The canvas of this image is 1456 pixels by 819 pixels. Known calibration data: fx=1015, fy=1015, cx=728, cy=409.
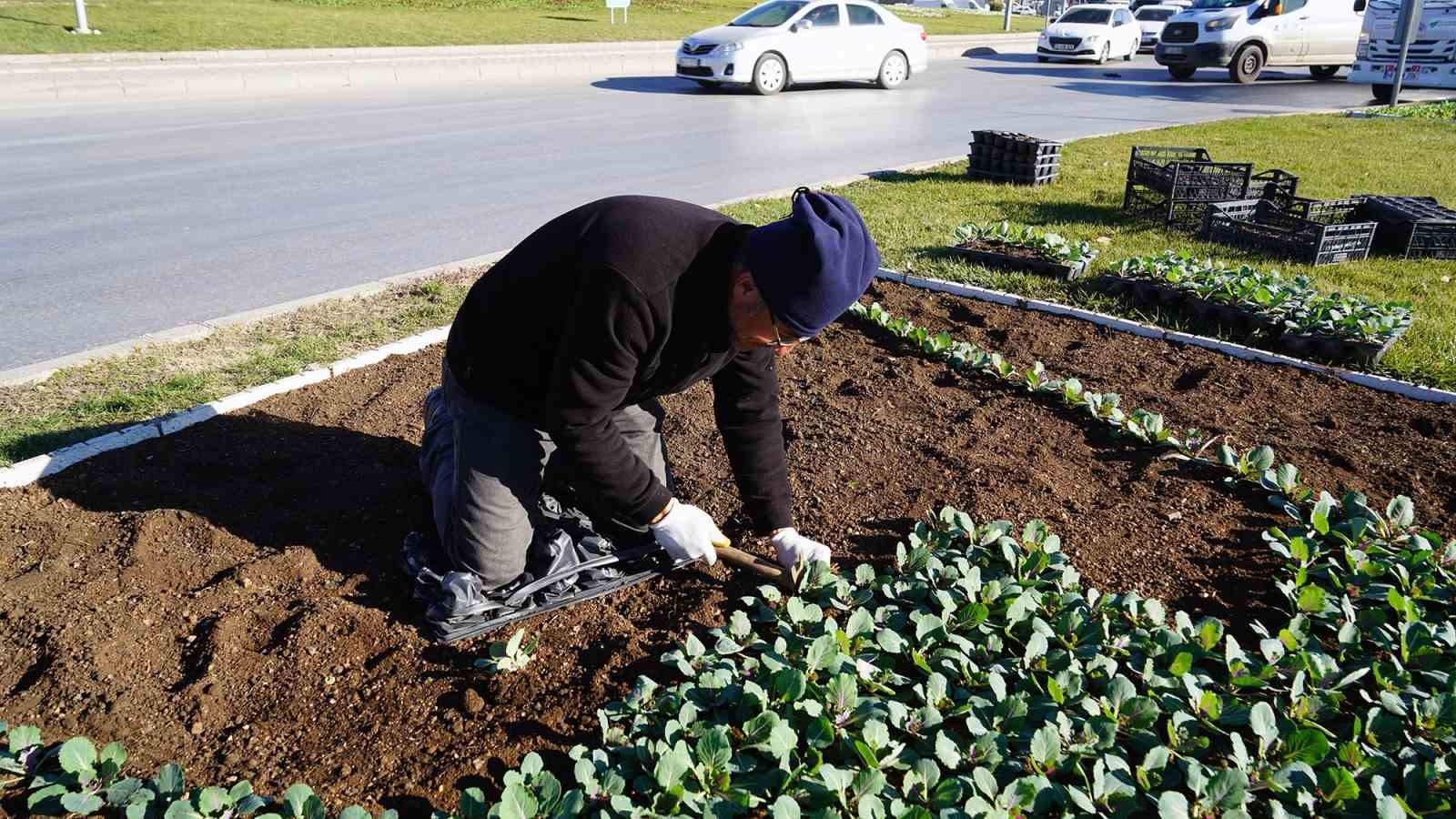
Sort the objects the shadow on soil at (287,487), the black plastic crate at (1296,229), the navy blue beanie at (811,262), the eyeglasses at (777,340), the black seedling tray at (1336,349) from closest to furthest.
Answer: the navy blue beanie at (811,262), the eyeglasses at (777,340), the shadow on soil at (287,487), the black seedling tray at (1336,349), the black plastic crate at (1296,229)

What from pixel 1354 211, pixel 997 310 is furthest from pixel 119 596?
pixel 1354 211

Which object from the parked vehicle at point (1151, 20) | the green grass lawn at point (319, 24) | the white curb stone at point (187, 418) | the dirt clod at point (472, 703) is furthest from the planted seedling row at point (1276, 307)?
the parked vehicle at point (1151, 20)

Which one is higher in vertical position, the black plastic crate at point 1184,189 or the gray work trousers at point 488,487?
the black plastic crate at point 1184,189

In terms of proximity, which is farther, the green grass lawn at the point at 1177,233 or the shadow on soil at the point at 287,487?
the green grass lawn at the point at 1177,233

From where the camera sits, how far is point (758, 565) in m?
3.25

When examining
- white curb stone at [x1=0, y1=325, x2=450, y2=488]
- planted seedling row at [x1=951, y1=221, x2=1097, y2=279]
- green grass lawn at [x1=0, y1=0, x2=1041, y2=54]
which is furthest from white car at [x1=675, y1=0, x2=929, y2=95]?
white curb stone at [x1=0, y1=325, x2=450, y2=488]

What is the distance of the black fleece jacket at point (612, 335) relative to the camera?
2557 mm

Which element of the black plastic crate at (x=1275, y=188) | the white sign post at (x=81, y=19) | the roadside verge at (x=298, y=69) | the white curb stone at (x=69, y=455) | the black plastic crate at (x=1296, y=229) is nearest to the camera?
the white curb stone at (x=69, y=455)

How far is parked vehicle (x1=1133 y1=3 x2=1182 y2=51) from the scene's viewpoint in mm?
30031

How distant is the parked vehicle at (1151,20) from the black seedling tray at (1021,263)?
2687 cm

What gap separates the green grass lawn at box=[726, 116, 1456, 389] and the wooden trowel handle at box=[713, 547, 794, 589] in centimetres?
332

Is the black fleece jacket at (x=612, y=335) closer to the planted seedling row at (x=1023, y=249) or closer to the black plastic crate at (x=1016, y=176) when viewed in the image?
the planted seedling row at (x=1023, y=249)

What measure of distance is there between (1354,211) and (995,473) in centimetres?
527

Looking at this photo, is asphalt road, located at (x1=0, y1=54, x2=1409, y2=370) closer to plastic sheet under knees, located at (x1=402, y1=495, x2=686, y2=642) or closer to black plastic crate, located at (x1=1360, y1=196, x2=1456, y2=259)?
plastic sheet under knees, located at (x1=402, y1=495, x2=686, y2=642)
